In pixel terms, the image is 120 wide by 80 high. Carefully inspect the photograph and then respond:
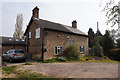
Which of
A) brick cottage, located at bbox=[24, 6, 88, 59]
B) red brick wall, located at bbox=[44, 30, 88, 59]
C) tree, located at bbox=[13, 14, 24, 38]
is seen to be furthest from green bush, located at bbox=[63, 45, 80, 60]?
tree, located at bbox=[13, 14, 24, 38]

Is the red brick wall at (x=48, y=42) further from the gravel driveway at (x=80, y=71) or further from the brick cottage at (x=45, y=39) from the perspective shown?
the gravel driveway at (x=80, y=71)

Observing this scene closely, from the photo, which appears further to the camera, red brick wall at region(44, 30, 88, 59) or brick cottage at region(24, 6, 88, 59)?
red brick wall at region(44, 30, 88, 59)

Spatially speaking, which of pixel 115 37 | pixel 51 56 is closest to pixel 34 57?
pixel 51 56

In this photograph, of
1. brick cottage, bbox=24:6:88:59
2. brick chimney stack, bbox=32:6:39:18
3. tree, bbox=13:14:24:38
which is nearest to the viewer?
brick cottage, bbox=24:6:88:59

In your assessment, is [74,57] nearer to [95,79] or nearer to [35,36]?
[35,36]

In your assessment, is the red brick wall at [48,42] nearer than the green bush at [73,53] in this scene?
Yes

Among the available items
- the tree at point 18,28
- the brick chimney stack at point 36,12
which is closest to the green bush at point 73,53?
the brick chimney stack at point 36,12

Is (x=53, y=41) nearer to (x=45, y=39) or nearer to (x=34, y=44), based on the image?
(x=45, y=39)

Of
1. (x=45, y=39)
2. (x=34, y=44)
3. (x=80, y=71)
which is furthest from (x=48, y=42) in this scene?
(x=80, y=71)

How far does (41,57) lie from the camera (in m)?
11.9

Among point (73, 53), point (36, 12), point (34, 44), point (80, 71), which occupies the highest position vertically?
point (36, 12)

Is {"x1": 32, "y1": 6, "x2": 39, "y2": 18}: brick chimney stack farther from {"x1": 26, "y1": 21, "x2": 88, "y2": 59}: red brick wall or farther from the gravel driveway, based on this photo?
the gravel driveway

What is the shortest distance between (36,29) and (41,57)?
4840 mm

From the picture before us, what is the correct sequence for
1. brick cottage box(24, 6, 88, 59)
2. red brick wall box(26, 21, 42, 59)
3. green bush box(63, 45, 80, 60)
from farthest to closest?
green bush box(63, 45, 80, 60)
red brick wall box(26, 21, 42, 59)
brick cottage box(24, 6, 88, 59)
